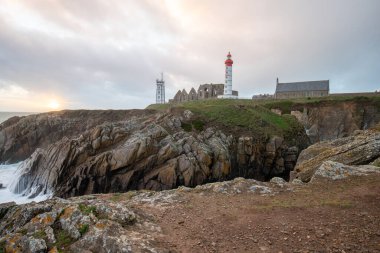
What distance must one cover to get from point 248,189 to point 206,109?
95.8ft

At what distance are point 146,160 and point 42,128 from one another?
34.8m

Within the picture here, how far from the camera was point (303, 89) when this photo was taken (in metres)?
76.6

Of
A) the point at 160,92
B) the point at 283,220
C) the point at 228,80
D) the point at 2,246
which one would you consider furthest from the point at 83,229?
the point at 160,92

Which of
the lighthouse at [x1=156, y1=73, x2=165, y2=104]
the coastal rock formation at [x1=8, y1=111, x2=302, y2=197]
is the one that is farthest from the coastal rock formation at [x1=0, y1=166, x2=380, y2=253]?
the lighthouse at [x1=156, y1=73, x2=165, y2=104]

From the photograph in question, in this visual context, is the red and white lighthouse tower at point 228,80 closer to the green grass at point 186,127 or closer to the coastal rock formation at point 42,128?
the coastal rock formation at point 42,128

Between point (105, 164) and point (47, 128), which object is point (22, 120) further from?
point (105, 164)

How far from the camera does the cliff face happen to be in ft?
169

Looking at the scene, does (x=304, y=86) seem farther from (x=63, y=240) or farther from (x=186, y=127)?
(x=63, y=240)

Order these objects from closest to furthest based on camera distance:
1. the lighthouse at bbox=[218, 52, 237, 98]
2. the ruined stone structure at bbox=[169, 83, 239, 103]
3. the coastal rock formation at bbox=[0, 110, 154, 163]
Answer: the coastal rock formation at bbox=[0, 110, 154, 163] → the lighthouse at bbox=[218, 52, 237, 98] → the ruined stone structure at bbox=[169, 83, 239, 103]

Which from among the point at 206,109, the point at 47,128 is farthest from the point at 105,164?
the point at 47,128

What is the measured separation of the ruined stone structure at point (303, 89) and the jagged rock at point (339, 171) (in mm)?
68355

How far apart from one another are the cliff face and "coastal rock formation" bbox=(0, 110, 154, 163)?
121ft

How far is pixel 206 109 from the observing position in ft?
134

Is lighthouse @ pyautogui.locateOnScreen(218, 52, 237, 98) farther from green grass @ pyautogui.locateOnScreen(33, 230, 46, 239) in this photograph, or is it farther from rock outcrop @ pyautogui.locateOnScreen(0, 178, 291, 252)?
green grass @ pyautogui.locateOnScreen(33, 230, 46, 239)
